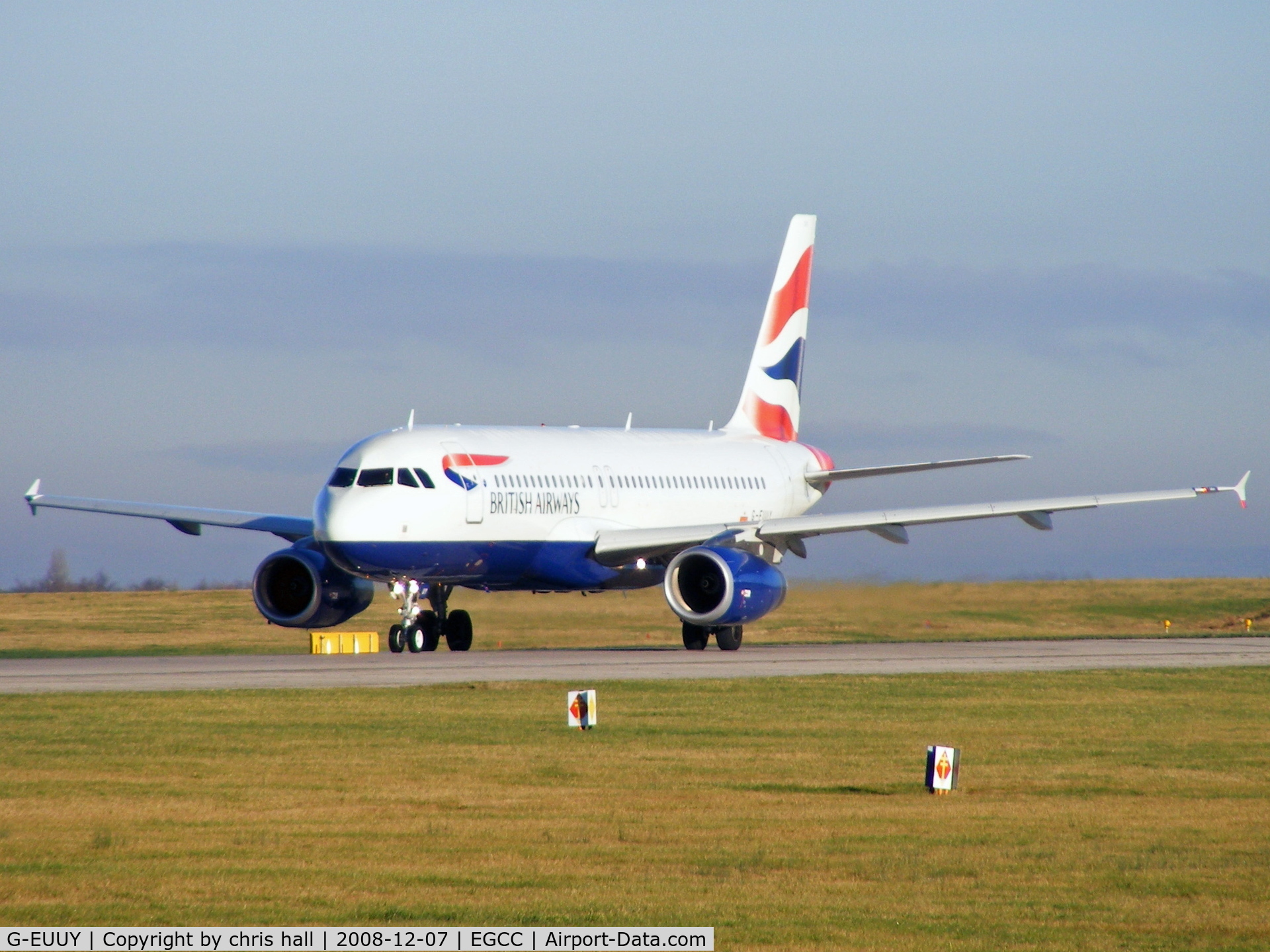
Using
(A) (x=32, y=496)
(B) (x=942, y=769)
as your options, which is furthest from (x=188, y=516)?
(B) (x=942, y=769)

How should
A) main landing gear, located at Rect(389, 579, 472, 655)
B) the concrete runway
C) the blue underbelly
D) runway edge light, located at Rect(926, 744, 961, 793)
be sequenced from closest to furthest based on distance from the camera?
runway edge light, located at Rect(926, 744, 961, 793) → the concrete runway → the blue underbelly → main landing gear, located at Rect(389, 579, 472, 655)

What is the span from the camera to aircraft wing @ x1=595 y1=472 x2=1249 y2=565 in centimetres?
3497

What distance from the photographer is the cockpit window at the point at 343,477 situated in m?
32.2

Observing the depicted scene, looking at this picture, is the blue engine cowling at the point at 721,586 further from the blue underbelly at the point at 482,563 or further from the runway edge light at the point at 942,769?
the runway edge light at the point at 942,769

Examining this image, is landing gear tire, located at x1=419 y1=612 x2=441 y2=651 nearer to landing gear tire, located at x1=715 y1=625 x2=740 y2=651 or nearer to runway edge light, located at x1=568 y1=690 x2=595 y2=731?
landing gear tire, located at x1=715 y1=625 x2=740 y2=651

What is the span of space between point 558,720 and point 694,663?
33.8 ft

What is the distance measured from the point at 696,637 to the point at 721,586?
2615 mm

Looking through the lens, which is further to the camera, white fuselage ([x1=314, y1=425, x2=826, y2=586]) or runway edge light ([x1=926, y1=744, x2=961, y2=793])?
white fuselage ([x1=314, y1=425, x2=826, y2=586])

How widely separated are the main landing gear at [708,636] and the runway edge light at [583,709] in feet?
49.8

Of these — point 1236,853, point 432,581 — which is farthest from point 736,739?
point 432,581

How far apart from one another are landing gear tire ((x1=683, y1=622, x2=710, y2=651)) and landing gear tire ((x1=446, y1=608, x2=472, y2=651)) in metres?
4.30

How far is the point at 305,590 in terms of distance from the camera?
35594 millimetres

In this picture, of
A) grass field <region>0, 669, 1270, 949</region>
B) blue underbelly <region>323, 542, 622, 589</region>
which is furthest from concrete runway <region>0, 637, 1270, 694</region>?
grass field <region>0, 669, 1270, 949</region>

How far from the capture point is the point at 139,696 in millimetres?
23062
